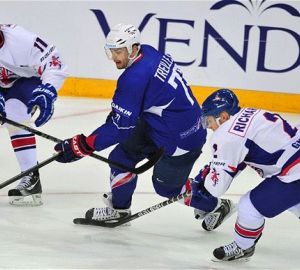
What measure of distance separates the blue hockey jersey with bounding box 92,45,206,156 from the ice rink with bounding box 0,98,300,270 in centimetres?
41

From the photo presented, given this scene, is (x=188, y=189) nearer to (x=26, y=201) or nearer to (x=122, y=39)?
(x=122, y=39)

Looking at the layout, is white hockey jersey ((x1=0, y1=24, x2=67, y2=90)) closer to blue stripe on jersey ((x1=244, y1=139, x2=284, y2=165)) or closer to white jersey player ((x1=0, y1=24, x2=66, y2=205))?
white jersey player ((x1=0, y1=24, x2=66, y2=205))

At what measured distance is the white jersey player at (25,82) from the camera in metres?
4.23

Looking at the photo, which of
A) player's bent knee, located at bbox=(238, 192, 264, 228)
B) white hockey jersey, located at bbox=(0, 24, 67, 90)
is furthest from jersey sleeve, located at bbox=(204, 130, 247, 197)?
white hockey jersey, located at bbox=(0, 24, 67, 90)

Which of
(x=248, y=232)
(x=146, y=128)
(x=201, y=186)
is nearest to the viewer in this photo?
(x=248, y=232)

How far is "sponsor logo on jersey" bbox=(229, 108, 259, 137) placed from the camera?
11.2 ft

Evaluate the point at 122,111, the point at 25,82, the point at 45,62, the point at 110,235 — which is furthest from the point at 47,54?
the point at 110,235

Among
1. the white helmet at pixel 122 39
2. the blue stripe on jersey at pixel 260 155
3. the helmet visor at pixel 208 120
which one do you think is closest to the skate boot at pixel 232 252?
the blue stripe on jersey at pixel 260 155

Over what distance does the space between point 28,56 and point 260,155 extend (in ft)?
4.37

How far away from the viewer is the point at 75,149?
378 centimetres

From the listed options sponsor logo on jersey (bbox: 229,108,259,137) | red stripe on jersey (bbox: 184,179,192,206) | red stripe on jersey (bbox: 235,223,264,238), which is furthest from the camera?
red stripe on jersey (bbox: 184,179,192,206)

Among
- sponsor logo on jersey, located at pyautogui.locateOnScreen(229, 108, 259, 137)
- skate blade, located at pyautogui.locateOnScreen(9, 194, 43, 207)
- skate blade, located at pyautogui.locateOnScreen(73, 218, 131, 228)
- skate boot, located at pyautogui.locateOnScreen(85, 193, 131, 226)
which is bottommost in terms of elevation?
skate blade, located at pyautogui.locateOnScreen(9, 194, 43, 207)

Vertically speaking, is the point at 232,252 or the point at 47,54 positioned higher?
the point at 47,54

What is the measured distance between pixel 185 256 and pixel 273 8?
3.11m
